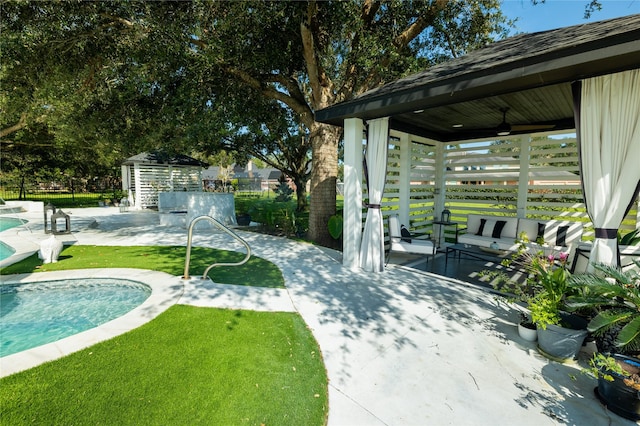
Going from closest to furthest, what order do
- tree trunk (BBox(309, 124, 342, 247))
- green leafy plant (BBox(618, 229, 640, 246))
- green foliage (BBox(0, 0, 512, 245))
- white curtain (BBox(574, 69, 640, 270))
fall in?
white curtain (BBox(574, 69, 640, 270))
green leafy plant (BBox(618, 229, 640, 246))
green foliage (BBox(0, 0, 512, 245))
tree trunk (BBox(309, 124, 342, 247))

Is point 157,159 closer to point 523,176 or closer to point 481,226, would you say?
point 481,226

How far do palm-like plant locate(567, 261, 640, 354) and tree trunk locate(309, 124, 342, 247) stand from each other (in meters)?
5.83

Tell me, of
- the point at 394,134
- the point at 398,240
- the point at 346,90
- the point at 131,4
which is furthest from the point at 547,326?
the point at 131,4

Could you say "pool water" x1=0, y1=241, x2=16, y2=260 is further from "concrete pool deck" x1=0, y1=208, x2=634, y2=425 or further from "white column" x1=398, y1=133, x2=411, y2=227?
"white column" x1=398, y1=133, x2=411, y2=227

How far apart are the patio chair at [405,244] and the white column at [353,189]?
83 cm

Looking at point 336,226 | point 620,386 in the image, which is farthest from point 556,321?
point 336,226

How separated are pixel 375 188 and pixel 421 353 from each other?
3177mm

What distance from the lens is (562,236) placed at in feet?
20.5

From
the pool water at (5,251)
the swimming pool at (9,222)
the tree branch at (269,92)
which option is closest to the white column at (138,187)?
the swimming pool at (9,222)

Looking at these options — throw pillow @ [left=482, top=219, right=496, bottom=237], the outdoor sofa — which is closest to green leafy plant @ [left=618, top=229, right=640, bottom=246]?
the outdoor sofa

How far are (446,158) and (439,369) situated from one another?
702 cm

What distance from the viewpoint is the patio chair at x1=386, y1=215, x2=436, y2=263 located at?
590 centimetres

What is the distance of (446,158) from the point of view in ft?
28.3

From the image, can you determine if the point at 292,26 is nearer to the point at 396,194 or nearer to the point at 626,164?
the point at 396,194
